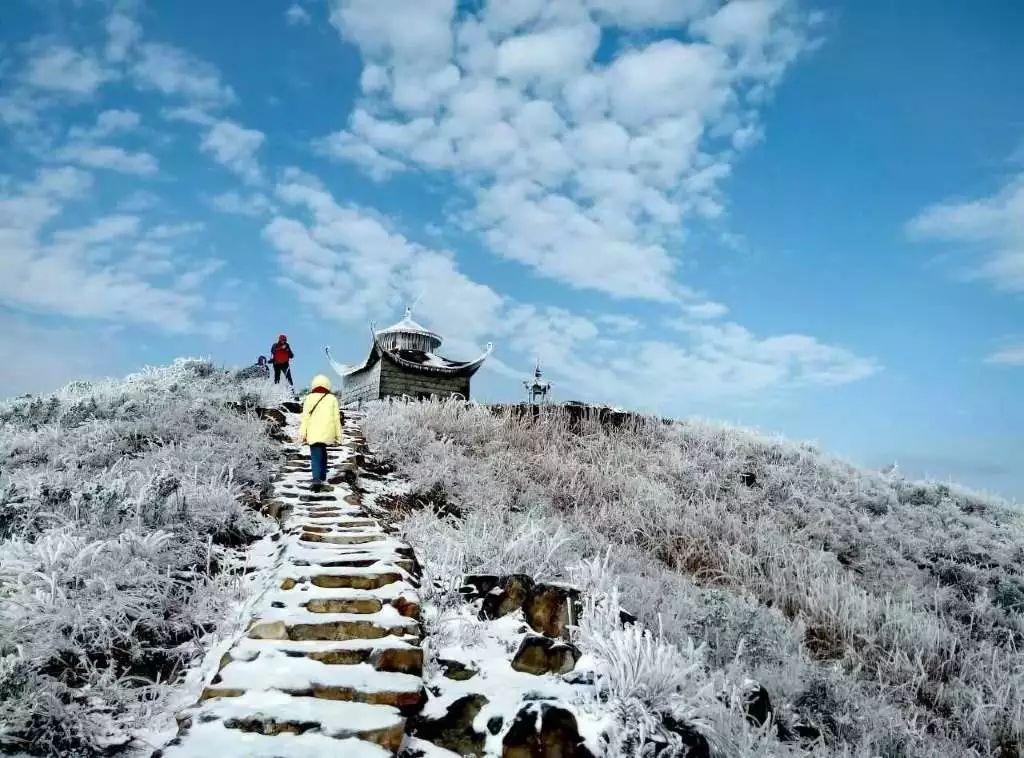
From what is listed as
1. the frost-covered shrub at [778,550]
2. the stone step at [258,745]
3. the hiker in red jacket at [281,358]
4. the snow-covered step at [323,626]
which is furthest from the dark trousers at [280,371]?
the stone step at [258,745]

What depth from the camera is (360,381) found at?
94.1 feet

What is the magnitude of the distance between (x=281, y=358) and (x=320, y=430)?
35.3 ft

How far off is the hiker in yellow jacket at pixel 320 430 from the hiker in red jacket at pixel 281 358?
10209 mm

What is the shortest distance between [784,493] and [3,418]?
50.8ft

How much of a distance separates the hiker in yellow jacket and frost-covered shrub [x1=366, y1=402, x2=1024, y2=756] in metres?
1.46

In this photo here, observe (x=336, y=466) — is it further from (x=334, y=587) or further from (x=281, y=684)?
(x=281, y=684)

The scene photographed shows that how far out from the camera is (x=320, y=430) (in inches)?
323

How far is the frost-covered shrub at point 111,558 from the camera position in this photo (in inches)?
147

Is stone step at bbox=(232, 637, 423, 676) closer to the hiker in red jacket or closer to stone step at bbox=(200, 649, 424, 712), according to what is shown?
A: stone step at bbox=(200, 649, 424, 712)

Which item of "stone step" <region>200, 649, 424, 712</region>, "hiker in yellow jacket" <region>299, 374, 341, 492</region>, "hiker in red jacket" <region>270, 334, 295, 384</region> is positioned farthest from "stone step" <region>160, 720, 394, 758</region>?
"hiker in red jacket" <region>270, 334, 295, 384</region>

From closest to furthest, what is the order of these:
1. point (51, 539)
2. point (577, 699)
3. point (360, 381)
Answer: point (577, 699) < point (51, 539) < point (360, 381)

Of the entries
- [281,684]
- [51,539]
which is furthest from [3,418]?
[281,684]

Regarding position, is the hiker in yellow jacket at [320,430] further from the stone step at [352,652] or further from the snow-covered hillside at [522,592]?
the stone step at [352,652]

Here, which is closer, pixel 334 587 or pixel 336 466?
pixel 334 587
